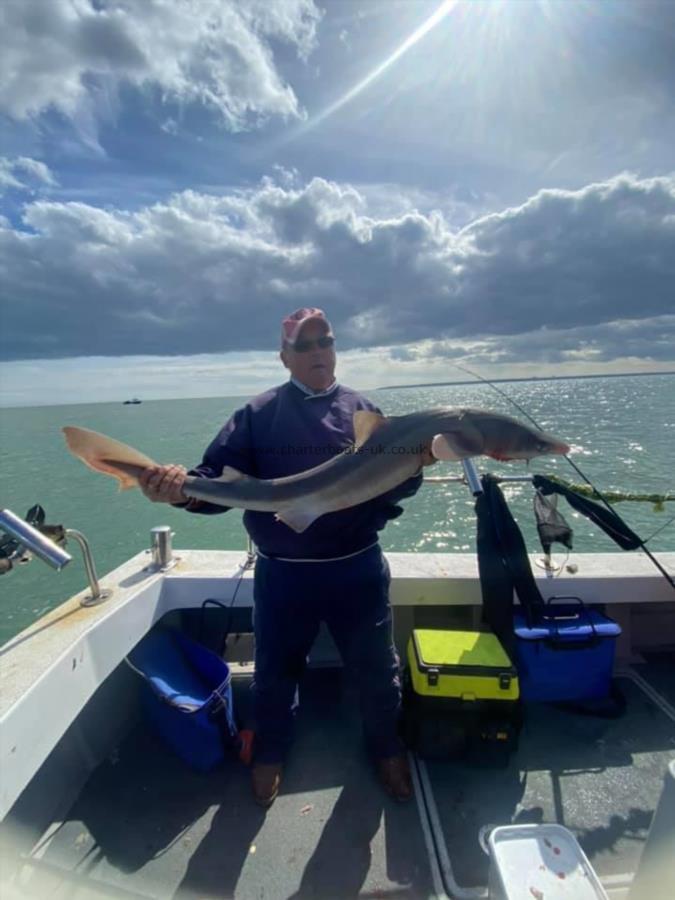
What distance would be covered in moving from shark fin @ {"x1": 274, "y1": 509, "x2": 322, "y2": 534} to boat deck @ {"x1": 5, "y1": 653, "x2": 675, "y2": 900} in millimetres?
1812

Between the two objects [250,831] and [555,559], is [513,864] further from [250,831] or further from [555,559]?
[555,559]

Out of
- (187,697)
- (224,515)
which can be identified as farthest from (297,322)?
(224,515)

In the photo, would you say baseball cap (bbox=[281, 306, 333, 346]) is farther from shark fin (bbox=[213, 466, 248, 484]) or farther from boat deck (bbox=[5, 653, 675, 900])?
boat deck (bbox=[5, 653, 675, 900])

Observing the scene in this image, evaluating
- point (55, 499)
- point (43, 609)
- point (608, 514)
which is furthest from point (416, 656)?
point (55, 499)

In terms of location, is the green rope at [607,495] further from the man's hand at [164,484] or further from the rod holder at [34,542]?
the rod holder at [34,542]

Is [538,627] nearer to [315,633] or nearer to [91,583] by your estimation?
[315,633]

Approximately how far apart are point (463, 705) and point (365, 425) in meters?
1.98

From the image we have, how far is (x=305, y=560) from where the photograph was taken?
9.11 ft

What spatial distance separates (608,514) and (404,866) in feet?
8.68

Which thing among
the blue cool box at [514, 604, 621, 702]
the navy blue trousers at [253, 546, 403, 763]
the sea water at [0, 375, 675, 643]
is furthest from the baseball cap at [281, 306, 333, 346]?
the sea water at [0, 375, 675, 643]

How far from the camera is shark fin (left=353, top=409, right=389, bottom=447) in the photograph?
8.79ft

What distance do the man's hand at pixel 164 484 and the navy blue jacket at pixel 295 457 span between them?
0.41 ft

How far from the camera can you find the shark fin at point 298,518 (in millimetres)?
2611

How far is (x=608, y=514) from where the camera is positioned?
3.47m
